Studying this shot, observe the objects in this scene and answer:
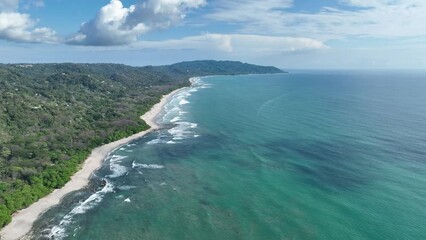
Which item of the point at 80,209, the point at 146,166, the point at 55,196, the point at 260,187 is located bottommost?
the point at 80,209

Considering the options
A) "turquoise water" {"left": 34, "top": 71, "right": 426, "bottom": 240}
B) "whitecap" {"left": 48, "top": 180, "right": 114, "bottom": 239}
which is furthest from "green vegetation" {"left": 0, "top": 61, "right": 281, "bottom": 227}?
"whitecap" {"left": 48, "top": 180, "right": 114, "bottom": 239}

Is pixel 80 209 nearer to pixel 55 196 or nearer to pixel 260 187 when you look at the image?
pixel 55 196

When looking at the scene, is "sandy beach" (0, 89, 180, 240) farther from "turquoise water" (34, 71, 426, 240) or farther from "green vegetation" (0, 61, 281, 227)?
"turquoise water" (34, 71, 426, 240)

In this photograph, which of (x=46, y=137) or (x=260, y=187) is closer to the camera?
(x=260, y=187)

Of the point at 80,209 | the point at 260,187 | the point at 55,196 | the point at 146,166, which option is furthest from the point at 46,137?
the point at 260,187

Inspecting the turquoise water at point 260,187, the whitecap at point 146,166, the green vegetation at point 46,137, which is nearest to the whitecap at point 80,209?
the turquoise water at point 260,187

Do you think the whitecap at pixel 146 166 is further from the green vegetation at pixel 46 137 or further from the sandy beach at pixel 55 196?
the green vegetation at pixel 46 137
